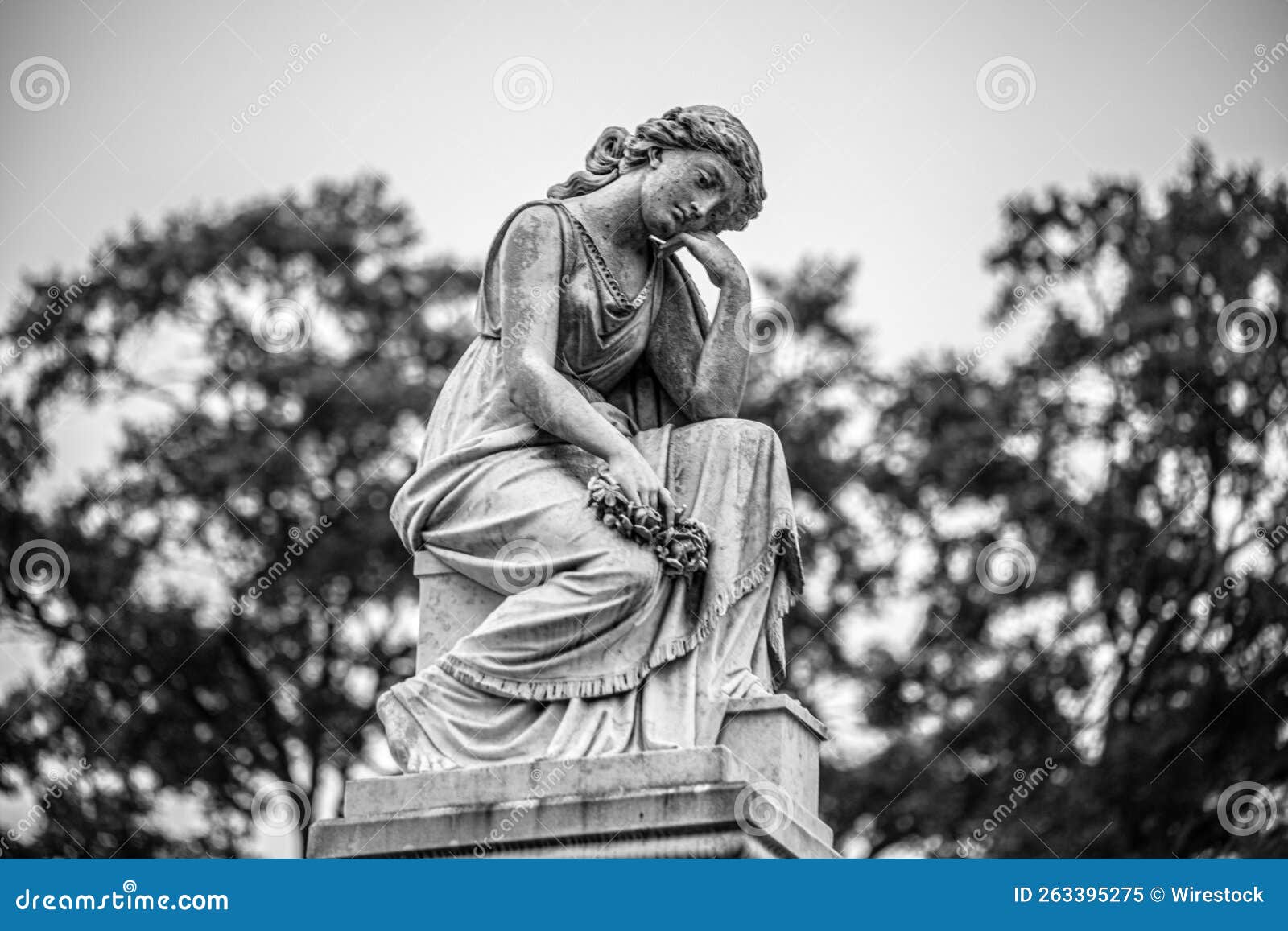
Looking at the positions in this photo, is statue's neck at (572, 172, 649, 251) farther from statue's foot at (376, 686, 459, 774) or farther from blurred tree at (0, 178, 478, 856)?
blurred tree at (0, 178, 478, 856)

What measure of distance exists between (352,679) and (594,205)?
456 inches

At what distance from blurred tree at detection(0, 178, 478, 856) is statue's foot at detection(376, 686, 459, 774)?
11.1 m

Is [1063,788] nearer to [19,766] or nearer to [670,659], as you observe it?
[19,766]

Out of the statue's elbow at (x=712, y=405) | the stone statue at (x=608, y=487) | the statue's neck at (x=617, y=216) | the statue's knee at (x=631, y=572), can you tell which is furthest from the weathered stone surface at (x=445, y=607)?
the statue's neck at (x=617, y=216)

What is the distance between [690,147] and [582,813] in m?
2.69

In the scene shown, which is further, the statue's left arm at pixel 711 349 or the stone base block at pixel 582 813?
the statue's left arm at pixel 711 349

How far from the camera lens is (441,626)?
25.3 ft

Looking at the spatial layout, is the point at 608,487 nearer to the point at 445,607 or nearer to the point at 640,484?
the point at 640,484

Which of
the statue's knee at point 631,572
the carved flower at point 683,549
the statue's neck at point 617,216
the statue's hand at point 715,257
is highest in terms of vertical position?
the statue's neck at point 617,216

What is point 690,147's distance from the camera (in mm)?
8141

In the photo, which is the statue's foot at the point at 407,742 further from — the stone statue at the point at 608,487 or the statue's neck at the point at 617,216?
the statue's neck at the point at 617,216

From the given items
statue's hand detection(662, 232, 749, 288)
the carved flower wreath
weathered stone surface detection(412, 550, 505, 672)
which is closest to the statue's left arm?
statue's hand detection(662, 232, 749, 288)

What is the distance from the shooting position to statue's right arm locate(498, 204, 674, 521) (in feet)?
24.9

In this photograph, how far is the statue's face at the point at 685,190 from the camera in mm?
8117
